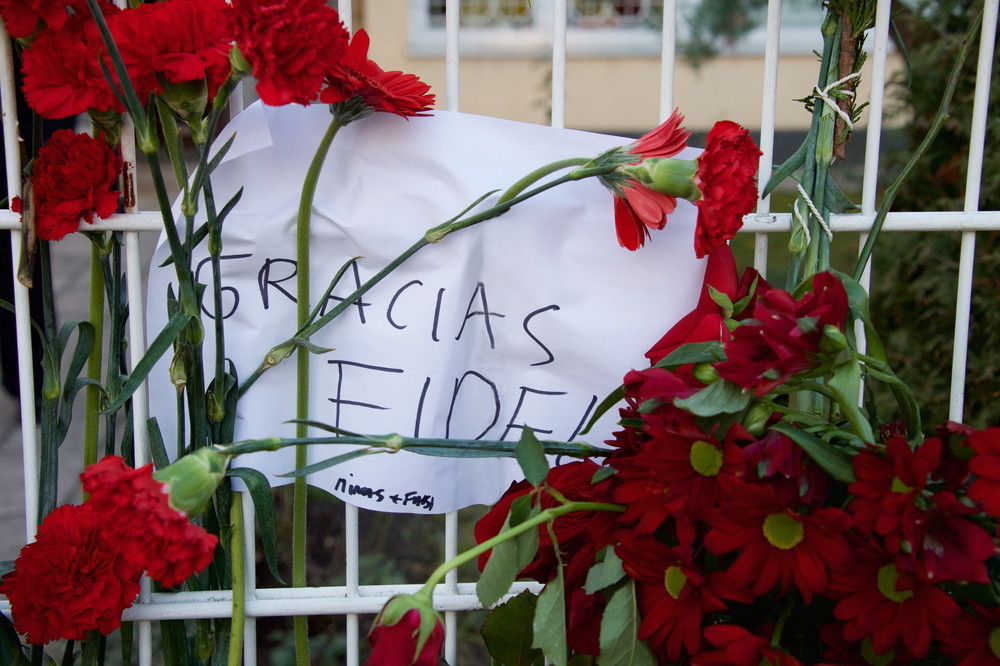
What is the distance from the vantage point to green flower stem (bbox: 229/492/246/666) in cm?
87

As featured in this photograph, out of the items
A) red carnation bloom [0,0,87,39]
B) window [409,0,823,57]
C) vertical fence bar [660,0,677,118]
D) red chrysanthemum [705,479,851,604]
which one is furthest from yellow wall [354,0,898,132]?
red chrysanthemum [705,479,851,604]

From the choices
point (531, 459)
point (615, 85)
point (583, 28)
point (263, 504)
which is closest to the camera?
point (531, 459)

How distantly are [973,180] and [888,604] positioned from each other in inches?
19.1

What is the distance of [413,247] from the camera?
860 millimetres

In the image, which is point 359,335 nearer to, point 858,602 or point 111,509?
point 111,509

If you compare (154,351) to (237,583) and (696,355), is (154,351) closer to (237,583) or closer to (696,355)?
(237,583)

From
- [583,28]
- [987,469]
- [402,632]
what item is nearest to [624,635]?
[402,632]

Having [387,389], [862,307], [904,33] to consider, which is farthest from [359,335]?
[904,33]

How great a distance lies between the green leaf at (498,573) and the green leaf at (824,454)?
0.21 meters

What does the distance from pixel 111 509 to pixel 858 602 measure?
0.51m

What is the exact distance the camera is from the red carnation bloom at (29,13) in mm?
742

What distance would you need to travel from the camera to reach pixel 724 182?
2.53 ft

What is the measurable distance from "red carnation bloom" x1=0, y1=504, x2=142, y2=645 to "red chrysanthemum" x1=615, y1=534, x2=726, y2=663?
44 cm

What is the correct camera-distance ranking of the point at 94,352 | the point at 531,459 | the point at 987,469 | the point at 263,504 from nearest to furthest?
the point at 987,469
the point at 531,459
the point at 263,504
the point at 94,352
